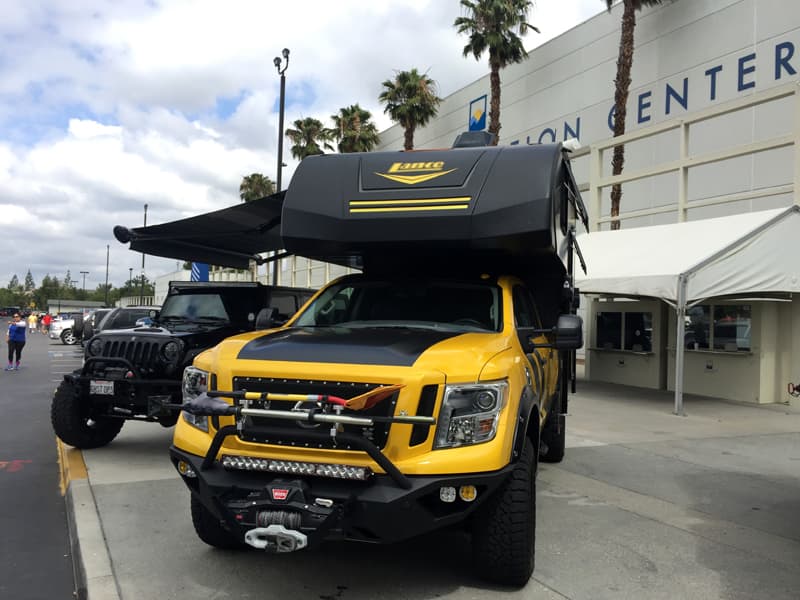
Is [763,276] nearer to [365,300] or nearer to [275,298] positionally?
[275,298]

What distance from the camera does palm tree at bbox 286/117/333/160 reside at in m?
35.1

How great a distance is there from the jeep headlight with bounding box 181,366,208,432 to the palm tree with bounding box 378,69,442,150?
2702cm

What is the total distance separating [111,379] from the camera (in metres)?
7.00

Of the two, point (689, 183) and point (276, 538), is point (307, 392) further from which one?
point (689, 183)

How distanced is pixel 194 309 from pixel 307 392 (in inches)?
223

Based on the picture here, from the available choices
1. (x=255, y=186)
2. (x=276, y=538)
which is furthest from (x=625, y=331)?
(x=255, y=186)

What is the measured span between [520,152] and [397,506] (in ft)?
9.46

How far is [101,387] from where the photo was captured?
6992mm

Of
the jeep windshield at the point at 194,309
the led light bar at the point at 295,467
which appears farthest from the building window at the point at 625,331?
the led light bar at the point at 295,467

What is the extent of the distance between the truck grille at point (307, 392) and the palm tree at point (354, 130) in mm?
30966

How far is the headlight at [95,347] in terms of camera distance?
731 cm

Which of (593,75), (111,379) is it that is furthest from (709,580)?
(593,75)

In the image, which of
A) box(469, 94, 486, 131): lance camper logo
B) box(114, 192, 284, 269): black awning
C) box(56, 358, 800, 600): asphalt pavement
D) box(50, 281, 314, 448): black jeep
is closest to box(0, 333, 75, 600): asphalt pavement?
box(56, 358, 800, 600): asphalt pavement

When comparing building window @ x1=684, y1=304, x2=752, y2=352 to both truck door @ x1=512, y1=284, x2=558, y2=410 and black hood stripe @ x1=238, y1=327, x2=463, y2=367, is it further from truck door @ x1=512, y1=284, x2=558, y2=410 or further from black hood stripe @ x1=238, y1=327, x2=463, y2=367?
black hood stripe @ x1=238, y1=327, x2=463, y2=367
